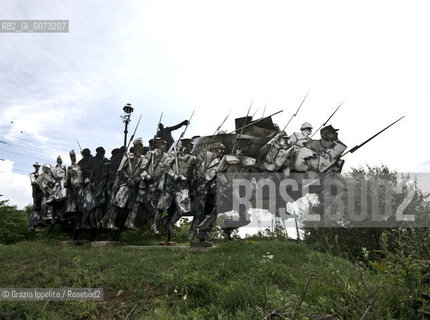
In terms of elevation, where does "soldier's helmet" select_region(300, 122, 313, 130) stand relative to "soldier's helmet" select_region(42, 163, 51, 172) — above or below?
above

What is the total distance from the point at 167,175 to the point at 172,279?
4.22 m

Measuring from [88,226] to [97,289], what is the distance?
19.5 ft

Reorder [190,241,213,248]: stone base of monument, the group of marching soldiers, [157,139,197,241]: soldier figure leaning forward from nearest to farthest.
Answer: [190,241,213,248]: stone base of monument, [157,139,197,241]: soldier figure leaning forward, the group of marching soldiers

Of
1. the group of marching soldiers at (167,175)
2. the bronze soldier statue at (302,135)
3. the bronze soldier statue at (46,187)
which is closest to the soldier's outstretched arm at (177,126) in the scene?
the group of marching soldiers at (167,175)

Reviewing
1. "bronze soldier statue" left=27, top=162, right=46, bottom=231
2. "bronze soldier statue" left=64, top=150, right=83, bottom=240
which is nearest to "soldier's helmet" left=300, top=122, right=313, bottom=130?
"bronze soldier statue" left=64, top=150, right=83, bottom=240

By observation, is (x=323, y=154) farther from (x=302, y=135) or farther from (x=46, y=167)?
(x=46, y=167)

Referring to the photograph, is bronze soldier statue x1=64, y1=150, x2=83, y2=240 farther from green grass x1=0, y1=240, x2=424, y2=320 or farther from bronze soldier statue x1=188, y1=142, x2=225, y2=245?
bronze soldier statue x1=188, y1=142, x2=225, y2=245

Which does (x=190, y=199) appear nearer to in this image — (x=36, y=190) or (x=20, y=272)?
(x=20, y=272)

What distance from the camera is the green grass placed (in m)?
4.67

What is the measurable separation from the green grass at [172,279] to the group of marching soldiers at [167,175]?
64.5 inches

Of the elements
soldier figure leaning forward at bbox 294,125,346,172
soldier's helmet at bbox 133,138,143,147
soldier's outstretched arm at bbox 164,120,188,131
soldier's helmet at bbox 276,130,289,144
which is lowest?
soldier figure leaning forward at bbox 294,125,346,172

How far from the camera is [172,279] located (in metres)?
6.16

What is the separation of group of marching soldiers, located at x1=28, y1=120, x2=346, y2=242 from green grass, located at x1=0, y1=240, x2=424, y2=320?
1.64 metres

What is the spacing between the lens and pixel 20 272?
25.2 feet
